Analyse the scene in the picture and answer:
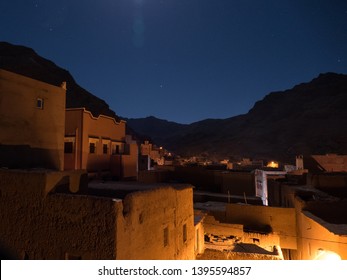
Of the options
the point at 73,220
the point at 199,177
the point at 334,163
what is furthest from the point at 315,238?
the point at 334,163

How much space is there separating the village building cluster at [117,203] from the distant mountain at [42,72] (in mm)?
29124

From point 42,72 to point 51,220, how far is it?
54241 mm

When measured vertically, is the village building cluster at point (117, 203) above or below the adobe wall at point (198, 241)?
above

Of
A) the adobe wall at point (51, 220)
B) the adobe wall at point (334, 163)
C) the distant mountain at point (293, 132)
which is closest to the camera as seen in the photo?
the adobe wall at point (51, 220)

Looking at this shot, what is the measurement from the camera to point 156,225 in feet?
25.0

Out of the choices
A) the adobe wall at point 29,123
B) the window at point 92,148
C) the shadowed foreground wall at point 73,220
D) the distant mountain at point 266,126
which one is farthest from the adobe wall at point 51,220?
the distant mountain at point 266,126

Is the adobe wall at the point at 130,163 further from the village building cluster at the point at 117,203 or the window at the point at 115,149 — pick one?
the window at the point at 115,149

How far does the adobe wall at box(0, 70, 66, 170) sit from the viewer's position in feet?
37.8

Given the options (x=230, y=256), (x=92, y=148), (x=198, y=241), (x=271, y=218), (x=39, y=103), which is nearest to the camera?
(x=198, y=241)

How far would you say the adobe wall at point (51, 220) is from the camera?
589cm

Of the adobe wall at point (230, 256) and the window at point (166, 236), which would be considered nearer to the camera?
the window at point (166, 236)

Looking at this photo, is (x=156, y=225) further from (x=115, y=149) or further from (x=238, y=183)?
(x=115, y=149)

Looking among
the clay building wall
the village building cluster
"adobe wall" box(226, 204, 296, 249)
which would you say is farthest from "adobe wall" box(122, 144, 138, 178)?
"adobe wall" box(226, 204, 296, 249)
